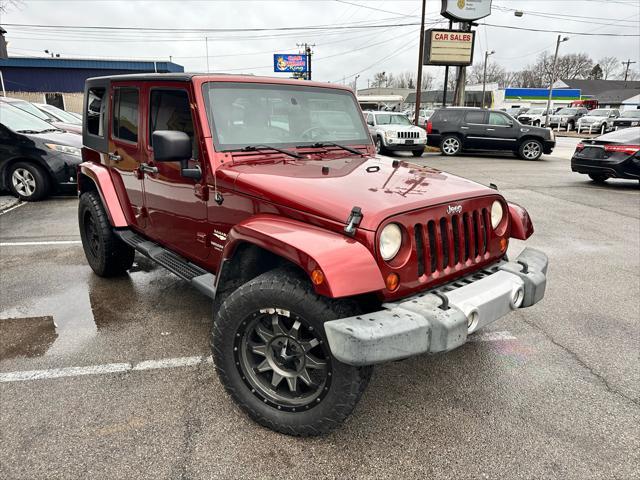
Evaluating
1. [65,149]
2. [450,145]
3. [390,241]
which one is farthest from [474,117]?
[390,241]

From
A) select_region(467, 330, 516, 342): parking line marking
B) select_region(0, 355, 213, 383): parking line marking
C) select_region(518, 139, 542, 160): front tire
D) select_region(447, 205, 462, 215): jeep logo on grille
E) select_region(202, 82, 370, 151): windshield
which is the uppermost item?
select_region(202, 82, 370, 151): windshield

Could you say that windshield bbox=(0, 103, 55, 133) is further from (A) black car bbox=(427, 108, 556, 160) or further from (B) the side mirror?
(A) black car bbox=(427, 108, 556, 160)

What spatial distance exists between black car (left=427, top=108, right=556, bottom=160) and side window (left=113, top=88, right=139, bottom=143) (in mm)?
14549

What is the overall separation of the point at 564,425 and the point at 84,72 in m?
49.1

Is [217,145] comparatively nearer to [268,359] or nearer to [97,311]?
[268,359]

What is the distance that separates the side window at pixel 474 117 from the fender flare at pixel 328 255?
51.8 feet

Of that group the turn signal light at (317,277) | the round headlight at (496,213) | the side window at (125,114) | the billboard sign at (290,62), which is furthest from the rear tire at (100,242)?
the billboard sign at (290,62)

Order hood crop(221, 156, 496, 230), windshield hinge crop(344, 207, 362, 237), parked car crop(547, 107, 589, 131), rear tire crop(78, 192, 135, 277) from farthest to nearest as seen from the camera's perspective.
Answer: parked car crop(547, 107, 589, 131) → rear tire crop(78, 192, 135, 277) → hood crop(221, 156, 496, 230) → windshield hinge crop(344, 207, 362, 237)

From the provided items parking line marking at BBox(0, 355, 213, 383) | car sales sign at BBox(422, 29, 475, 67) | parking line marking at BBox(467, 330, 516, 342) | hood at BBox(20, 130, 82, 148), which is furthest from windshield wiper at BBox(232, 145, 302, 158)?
car sales sign at BBox(422, 29, 475, 67)

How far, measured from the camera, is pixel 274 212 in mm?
2510

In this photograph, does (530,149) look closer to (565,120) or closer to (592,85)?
(565,120)

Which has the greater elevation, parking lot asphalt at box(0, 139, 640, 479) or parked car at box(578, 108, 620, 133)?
parked car at box(578, 108, 620, 133)

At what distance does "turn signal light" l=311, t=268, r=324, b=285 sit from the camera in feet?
6.63

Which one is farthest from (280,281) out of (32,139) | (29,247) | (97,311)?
(32,139)
